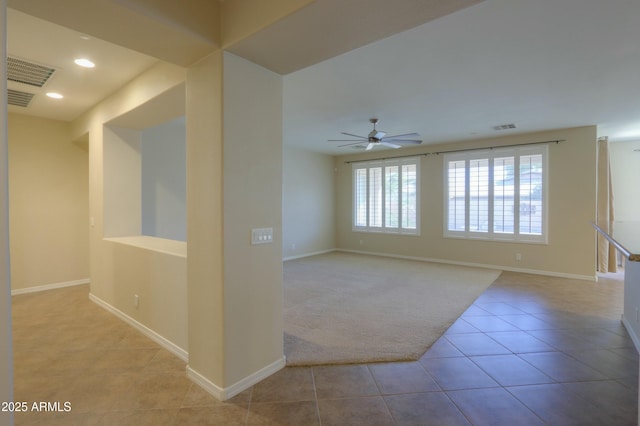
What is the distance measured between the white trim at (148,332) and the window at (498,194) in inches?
231

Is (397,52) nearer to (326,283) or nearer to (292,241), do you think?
(326,283)

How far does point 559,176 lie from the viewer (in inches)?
217

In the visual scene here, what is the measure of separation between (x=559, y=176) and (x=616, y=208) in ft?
7.99

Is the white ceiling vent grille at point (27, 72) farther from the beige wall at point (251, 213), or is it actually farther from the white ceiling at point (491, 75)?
the white ceiling at point (491, 75)

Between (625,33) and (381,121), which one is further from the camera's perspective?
(381,121)

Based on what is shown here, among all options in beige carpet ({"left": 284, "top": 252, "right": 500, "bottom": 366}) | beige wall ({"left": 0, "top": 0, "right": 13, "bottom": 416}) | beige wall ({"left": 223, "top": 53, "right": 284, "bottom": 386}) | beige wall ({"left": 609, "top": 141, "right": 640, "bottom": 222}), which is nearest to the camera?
beige wall ({"left": 0, "top": 0, "right": 13, "bottom": 416})

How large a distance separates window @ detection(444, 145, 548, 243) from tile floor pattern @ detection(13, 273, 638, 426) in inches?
107

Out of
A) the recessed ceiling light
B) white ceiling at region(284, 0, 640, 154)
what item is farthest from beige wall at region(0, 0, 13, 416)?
white ceiling at region(284, 0, 640, 154)

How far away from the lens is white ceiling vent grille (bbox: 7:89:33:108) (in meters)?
3.55

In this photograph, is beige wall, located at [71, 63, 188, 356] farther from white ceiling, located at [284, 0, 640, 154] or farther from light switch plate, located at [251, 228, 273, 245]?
white ceiling, located at [284, 0, 640, 154]

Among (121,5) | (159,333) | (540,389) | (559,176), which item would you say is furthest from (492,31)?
(559,176)

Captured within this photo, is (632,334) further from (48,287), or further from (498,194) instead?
(48,287)

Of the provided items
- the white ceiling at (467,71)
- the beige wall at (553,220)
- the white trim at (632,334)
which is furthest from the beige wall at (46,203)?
the white trim at (632,334)

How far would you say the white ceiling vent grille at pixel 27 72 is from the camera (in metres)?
2.86
